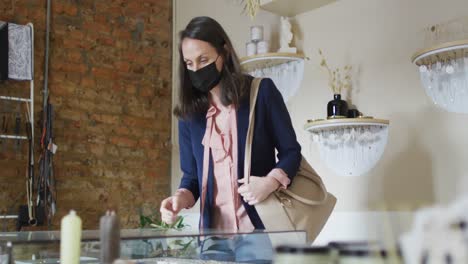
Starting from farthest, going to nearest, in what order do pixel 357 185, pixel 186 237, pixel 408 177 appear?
pixel 357 185 → pixel 408 177 → pixel 186 237

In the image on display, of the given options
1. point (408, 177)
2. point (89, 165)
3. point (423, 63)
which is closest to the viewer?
point (423, 63)

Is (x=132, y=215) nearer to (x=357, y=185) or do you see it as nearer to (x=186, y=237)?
(x=357, y=185)

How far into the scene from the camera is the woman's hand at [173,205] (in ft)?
4.88

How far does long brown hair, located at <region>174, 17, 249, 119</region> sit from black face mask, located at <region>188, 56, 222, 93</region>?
2cm

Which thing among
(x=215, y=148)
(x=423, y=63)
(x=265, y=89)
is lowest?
(x=215, y=148)

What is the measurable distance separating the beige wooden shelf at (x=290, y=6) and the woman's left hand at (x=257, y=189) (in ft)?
8.70

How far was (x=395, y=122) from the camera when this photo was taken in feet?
11.1

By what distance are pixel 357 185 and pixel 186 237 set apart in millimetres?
2508

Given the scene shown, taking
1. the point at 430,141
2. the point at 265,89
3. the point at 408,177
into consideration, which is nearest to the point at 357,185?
the point at 408,177

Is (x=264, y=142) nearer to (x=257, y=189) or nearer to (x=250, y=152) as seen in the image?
(x=250, y=152)

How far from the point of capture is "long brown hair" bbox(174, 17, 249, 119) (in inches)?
60.6

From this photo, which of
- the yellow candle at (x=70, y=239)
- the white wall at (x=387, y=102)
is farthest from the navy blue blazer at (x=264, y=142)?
the white wall at (x=387, y=102)

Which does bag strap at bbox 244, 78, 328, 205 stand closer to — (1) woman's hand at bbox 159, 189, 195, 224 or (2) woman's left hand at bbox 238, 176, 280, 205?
(2) woman's left hand at bbox 238, 176, 280, 205

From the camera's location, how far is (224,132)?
5.09ft
